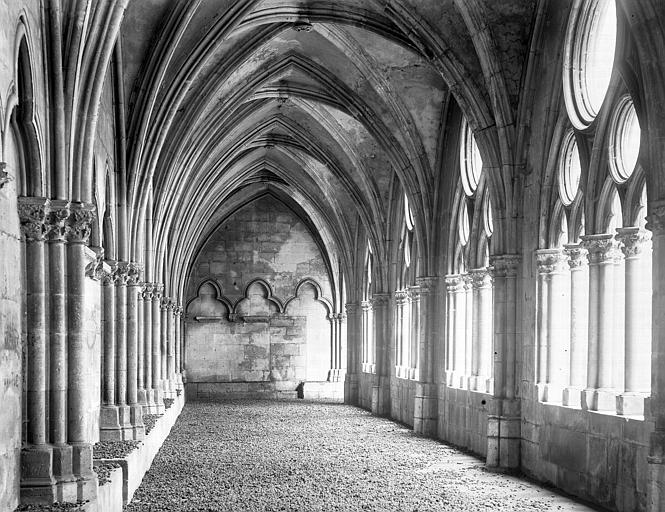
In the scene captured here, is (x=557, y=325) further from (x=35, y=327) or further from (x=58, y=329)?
(x=35, y=327)

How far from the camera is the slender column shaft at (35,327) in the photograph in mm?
8297

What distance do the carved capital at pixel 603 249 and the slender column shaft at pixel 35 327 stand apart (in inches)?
247

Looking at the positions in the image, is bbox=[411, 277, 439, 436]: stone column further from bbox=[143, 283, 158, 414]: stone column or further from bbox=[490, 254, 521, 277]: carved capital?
bbox=[143, 283, 158, 414]: stone column

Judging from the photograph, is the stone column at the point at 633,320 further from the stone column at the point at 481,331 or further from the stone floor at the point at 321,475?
the stone column at the point at 481,331

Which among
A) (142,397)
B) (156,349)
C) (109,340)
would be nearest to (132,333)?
(109,340)

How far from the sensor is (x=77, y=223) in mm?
8711

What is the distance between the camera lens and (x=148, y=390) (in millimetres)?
17609

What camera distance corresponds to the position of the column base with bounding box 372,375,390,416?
81.6 ft

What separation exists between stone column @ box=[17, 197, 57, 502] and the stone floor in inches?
76.5

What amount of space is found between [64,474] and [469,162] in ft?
36.3

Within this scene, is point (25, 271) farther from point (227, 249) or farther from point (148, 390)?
point (227, 249)

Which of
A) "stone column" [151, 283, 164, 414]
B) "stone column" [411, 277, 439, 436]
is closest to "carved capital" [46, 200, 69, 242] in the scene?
"stone column" [151, 283, 164, 414]

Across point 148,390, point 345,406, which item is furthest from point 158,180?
point 345,406

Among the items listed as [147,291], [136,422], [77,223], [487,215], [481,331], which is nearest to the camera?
[77,223]
